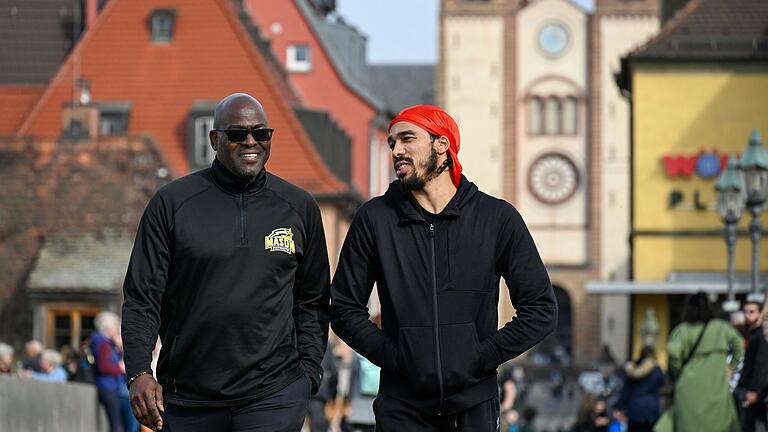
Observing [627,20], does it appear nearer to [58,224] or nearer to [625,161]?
[625,161]

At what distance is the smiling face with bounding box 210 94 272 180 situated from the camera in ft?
24.3

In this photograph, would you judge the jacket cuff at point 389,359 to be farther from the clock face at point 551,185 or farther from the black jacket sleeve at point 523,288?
the clock face at point 551,185

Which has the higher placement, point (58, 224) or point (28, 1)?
point (28, 1)

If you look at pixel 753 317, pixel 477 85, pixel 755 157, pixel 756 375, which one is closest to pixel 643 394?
pixel 753 317

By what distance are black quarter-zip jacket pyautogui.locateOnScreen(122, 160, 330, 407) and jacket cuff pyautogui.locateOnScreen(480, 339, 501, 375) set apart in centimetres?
69

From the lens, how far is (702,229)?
45.1m

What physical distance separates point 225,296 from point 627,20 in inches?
3620

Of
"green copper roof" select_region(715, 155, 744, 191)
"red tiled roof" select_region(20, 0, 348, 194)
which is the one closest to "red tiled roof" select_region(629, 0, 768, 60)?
"red tiled roof" select_region(20, 0, 348, 194)

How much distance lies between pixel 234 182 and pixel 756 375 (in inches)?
285

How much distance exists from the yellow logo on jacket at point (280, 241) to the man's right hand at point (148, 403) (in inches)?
27.0

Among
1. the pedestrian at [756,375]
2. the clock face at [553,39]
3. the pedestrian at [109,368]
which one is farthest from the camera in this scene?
the clock face at [553,39]

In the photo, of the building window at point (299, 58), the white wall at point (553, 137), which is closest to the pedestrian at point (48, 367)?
the building window at point (299, 58)

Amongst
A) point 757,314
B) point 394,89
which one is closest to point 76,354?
point 757,314

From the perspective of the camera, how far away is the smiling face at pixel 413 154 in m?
7.37
